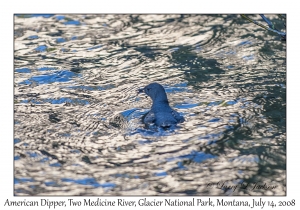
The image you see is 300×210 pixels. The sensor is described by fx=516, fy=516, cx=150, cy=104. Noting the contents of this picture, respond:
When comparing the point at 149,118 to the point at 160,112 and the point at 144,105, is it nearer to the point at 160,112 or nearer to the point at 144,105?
the point at 160,112

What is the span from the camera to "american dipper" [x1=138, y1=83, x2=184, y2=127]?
984 centimetres

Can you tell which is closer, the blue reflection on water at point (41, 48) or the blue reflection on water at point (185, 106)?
the blue reflection on water at point (185, 106)

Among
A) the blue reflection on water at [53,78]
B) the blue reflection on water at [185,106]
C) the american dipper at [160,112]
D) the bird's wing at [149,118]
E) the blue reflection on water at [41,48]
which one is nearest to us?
the american dipper at [160,112]

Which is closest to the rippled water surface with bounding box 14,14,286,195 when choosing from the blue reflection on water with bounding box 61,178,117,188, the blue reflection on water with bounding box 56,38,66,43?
the blue reflection on water with bounding box 61,178,117,188

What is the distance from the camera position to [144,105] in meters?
11.8

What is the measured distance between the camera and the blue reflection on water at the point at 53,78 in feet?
42.6

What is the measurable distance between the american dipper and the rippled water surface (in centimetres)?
18

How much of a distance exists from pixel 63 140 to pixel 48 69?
4.48 m

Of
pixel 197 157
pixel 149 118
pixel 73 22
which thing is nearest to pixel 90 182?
pixel 197 157

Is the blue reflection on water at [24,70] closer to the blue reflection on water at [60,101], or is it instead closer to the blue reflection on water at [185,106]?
the blue reflection on water at [60,101]

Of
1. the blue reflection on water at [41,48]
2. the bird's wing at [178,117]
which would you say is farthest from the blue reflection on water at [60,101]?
the blue reflection on water at [41,48]

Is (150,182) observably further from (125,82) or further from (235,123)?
(125,82)

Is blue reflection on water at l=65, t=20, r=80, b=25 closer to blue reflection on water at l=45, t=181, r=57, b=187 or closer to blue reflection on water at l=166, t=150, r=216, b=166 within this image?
blue reflection on water at l=166, t=150, r=216, b=166

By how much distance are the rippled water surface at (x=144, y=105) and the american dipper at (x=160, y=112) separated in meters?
0.18
